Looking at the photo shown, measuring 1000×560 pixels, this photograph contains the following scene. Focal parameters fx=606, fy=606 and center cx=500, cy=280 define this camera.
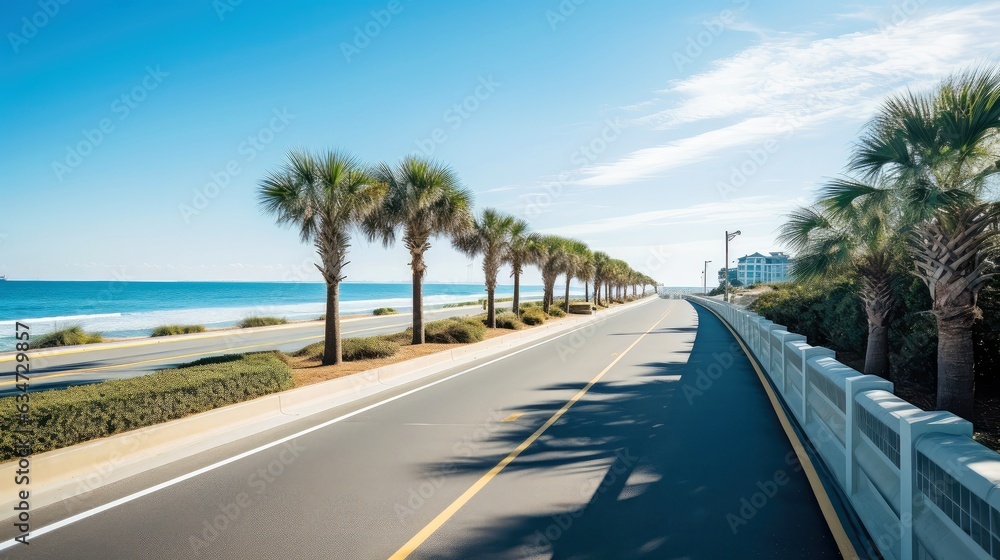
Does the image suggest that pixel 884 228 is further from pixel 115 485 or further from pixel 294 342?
pixel 294 342

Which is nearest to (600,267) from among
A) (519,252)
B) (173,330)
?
(519,252)

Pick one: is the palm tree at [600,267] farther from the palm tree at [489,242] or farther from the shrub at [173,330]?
Result: the shrub at [173,330]

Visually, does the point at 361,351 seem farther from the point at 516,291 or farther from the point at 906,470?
the point at 516,291

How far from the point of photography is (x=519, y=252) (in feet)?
140

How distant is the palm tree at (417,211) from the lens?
2177 centimetres

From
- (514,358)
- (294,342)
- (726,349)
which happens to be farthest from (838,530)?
(294,342)

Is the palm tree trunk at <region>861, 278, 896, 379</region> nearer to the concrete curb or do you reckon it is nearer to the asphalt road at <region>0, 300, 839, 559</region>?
the asphalt road at <region>0, 300, 839, 559</region>

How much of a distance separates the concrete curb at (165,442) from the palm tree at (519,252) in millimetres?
26097

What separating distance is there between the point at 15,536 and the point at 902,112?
14.8 metres

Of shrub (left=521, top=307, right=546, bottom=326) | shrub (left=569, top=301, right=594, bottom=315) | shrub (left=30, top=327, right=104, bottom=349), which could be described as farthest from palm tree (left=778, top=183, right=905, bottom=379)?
shrub (left=569, top=301, right=594, bottom=315)

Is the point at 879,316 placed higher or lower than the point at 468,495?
higher

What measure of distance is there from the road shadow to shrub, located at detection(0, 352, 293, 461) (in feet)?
13.4

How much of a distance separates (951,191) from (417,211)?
16083mm

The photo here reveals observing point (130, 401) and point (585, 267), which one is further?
point (585, 267)
